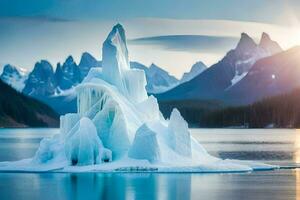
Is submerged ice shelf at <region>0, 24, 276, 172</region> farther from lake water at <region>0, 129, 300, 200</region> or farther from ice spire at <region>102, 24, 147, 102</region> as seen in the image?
lake water at <region>0, 129, 300, 200</region>

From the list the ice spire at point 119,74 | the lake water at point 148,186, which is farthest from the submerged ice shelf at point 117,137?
the lake water at point 148,186

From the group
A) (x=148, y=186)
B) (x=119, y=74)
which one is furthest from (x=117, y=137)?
(x=148, y=186)

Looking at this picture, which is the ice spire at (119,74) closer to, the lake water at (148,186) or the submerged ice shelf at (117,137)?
the submerged ice shelf at (117,137)

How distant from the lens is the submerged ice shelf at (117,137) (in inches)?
2685

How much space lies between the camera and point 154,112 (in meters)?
76.1

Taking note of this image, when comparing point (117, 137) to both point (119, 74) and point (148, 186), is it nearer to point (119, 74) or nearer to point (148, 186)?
point (119, 74)

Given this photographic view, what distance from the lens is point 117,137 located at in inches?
2790

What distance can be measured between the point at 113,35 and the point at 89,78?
5.33 meters

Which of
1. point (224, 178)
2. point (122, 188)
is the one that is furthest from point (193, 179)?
point (122, 188)

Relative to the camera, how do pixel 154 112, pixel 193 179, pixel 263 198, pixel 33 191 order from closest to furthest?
pixel 263 198, pixel 33 191, pixel 193 179, pixel 154 112

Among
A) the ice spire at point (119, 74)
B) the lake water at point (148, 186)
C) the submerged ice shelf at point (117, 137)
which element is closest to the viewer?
the lake water at point (148, 186)

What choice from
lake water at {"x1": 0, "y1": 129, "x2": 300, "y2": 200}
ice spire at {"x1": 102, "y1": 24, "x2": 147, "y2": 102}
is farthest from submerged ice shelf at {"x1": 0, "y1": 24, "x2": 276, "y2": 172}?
lake water at {"x1": 0, "y1": 129, "x2": 300, "y2": 200}

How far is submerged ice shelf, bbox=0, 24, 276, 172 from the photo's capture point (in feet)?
224

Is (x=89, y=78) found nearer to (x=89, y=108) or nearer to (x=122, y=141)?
(x=89, y=108)
